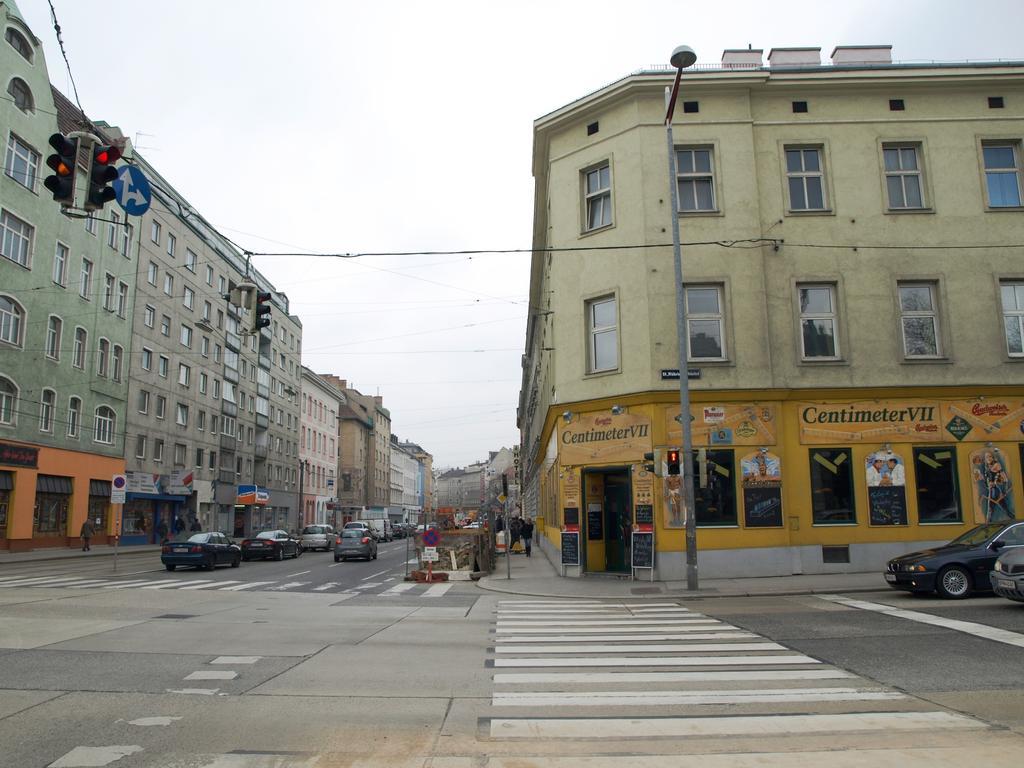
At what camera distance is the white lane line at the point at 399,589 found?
1846 centimetres

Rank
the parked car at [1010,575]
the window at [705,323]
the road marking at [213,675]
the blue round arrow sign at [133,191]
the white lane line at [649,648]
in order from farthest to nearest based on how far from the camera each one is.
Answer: the window at [705,323] → the parked car at [1010,575] → the blue round arrow sign at [133,191] → the white lane line at [649,648] → the road marking at [213,675]

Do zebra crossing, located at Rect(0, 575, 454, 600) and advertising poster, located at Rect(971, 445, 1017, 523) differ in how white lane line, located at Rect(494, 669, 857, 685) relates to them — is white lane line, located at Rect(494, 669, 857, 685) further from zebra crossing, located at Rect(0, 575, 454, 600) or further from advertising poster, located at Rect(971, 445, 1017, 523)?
advertising poster, located at Rect(971, 445, 1017, 523)

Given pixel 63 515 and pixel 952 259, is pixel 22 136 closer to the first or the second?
pixel 63 515

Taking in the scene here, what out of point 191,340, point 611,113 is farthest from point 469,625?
point 191,340

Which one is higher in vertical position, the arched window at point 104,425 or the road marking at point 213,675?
the arched window at point 104,425

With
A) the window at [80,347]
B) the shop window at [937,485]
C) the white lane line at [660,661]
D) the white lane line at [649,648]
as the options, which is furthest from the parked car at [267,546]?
the white lane line at [660,661]

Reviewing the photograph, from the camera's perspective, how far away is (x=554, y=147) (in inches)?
910

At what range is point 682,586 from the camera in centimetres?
1775

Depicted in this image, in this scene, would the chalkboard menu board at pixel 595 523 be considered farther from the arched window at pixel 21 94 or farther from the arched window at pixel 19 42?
the arched window at pixel 19 42

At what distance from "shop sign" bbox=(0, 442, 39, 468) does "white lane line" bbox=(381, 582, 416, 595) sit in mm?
21388

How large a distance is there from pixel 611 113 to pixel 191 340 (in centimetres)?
3818

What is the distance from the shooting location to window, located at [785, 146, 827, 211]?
2114 cm

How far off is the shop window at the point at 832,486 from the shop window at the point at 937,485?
1841mm

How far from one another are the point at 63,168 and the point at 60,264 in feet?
102
